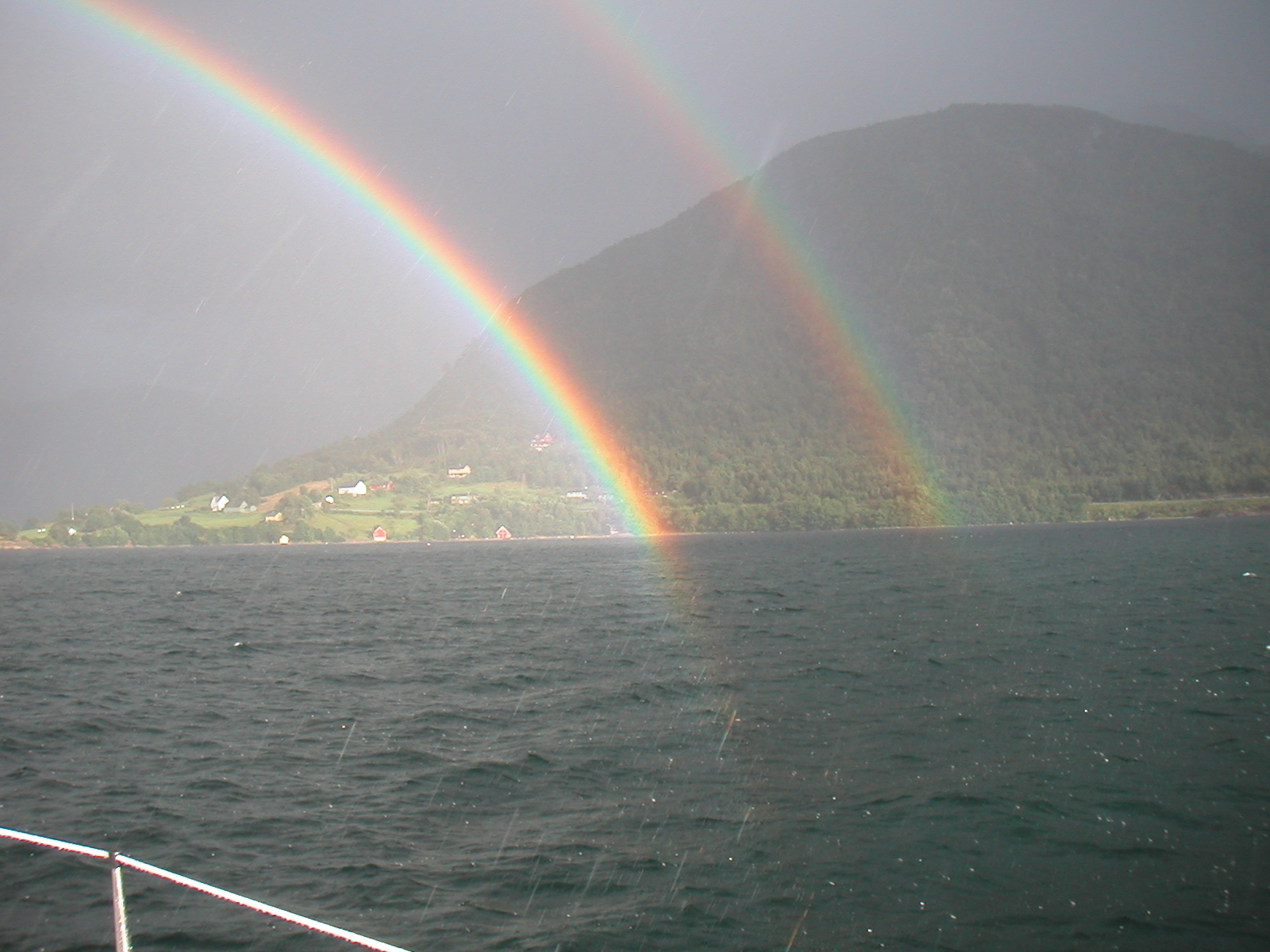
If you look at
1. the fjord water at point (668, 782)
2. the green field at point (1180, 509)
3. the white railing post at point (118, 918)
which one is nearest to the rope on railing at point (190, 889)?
the white railing post at point (118, 918)

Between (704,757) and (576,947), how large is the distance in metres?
8.39

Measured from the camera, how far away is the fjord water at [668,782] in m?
10.9

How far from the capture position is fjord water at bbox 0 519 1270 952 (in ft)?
35.7

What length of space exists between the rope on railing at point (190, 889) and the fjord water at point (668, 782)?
22 cm

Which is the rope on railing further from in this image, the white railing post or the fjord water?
the fjord water

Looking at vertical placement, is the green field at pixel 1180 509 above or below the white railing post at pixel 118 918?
above

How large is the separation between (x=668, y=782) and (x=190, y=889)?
26.1 feet

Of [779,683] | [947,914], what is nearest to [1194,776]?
[947,914]

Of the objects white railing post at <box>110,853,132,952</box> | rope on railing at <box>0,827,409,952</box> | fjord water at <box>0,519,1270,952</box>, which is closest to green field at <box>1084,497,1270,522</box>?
fjord water at <box>0,519,1270,952</box>

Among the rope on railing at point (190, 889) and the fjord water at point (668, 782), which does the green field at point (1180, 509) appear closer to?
the fjord water at point (668, 782)

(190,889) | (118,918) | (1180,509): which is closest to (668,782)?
(190,889)

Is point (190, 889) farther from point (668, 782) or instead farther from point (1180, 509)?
point (1180, 509)

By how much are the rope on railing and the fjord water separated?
223 mm

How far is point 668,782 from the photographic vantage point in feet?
54.4
